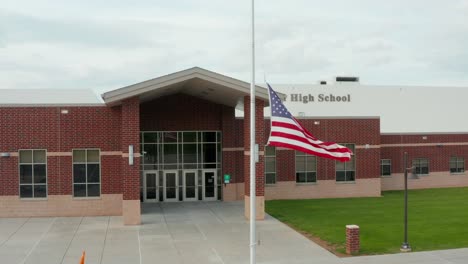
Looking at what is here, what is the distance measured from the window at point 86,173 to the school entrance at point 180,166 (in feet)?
14.3

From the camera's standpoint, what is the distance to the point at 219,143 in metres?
Answer: 32.5

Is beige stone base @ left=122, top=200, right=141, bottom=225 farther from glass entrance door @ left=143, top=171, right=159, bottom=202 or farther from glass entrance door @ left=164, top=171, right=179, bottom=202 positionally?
glass entrance door @ left=164, top=171, right=179, bottom=202

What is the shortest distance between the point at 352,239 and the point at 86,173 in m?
14.7

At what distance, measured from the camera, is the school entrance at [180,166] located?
32.0m

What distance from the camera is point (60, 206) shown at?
27156 mm

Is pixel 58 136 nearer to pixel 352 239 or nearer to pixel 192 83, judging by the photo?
pixel 192 83

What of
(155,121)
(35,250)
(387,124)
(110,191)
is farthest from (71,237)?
(387,124)

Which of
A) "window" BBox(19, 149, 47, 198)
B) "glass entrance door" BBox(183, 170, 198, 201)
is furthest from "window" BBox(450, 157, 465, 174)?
"window" BBox(19, 149, 47, 198)

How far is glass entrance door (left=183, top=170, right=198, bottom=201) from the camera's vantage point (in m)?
32.5

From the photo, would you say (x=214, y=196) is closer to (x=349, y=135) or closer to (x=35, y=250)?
(x=349, y=135)

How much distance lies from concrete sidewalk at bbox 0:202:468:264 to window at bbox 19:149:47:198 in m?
1.45

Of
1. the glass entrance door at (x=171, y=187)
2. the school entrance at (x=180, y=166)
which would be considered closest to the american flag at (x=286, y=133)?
the school entrance at (x=180, y=166)

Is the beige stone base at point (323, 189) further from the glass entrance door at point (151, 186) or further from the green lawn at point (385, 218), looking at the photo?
the glass entrance door at point (151, 186)

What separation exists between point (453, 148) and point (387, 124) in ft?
35.1
